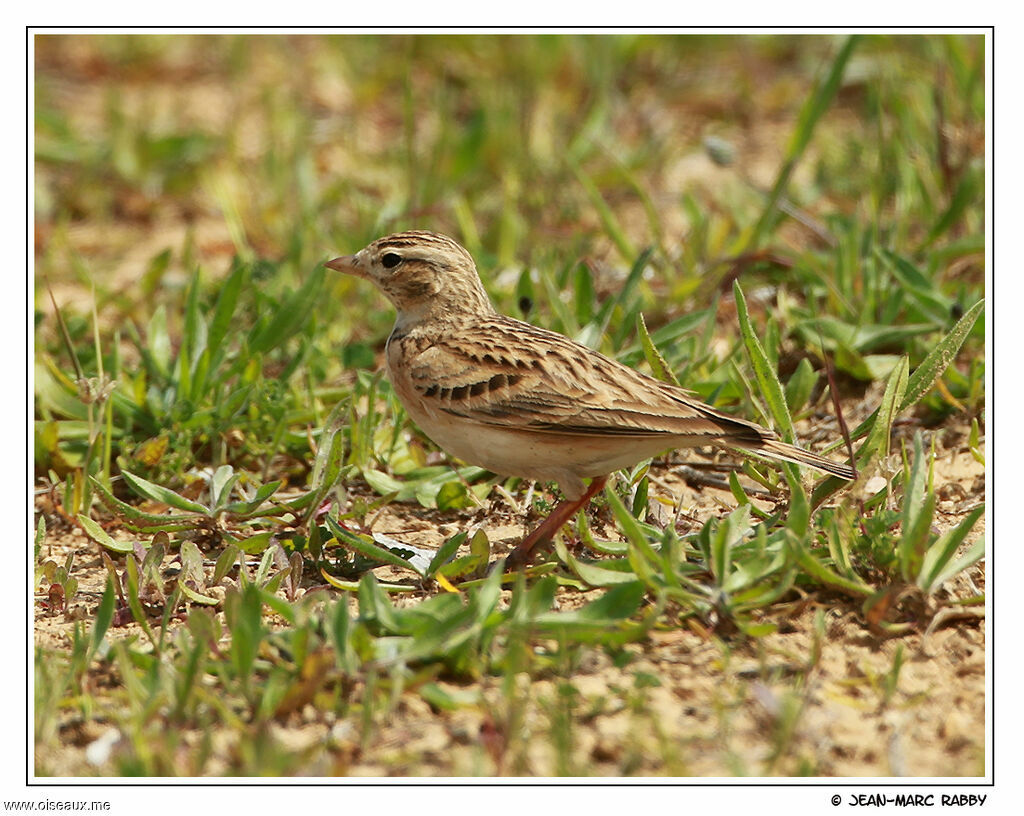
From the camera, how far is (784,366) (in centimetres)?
693

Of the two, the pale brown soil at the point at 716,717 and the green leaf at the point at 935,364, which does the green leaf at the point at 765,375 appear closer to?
the green leaf at the point at 935,364

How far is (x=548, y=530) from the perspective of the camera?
17.3ft

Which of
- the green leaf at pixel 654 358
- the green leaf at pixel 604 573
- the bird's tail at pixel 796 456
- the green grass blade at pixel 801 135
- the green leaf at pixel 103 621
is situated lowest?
the green leaf at pixel 103 621

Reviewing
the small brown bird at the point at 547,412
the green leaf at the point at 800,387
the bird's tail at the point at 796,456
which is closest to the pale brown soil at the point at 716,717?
the bird's tail at the point at 796,456

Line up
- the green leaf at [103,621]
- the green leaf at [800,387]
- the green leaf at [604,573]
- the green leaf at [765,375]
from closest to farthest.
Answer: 1. the green leaf at [103,621]
2. the green leaf at [604,573]
3. the green leaf at [765,375]
4. the green leaf at [800,387]

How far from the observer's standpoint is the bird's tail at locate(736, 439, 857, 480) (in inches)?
193

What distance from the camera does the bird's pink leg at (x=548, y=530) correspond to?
206 inches

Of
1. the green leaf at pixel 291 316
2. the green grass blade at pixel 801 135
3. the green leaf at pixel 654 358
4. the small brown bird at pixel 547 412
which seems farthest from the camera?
the green grass blade at pixel 801 135

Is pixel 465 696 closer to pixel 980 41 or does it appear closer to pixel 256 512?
pixel 256 512

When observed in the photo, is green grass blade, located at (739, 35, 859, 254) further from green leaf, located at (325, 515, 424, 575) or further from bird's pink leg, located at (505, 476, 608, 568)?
green leaf, located at (325, 515, 424, 575)

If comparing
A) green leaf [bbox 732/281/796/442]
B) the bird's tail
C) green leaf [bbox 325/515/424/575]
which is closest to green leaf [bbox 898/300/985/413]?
green leaf [bbox 732/281/796/442]

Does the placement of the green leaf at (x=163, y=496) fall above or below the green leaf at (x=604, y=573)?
above

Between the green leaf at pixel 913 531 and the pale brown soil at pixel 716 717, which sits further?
the green leaf at pixel 913 531

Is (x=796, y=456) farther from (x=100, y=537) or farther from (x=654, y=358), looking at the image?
(x=100, y=537)
